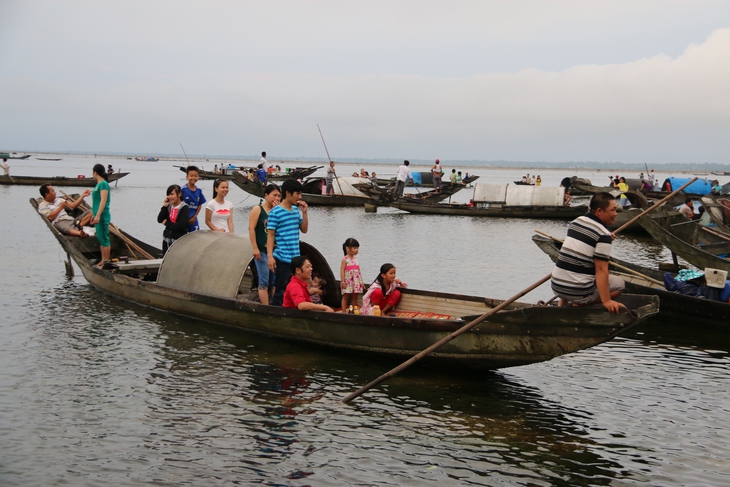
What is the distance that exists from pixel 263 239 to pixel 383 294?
186 cm

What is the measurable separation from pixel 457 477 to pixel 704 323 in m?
6.79

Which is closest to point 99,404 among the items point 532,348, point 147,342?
point 147,342

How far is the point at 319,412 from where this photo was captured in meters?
7.56

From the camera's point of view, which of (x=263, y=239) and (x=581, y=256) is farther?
(x=263, y=239)

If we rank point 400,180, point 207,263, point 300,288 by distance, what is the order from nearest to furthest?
1. point 300,288
2. point 207,263
3. point 400,180

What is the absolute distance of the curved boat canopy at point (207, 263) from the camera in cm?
1073

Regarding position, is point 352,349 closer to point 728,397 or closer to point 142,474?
point 142,474

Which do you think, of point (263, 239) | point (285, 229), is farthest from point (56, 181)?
point (285, 229)

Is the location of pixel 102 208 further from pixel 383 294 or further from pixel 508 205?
pixel 508 205

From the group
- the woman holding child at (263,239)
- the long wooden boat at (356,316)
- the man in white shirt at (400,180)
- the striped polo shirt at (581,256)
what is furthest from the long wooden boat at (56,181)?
the striped polo shirt at (581,256)

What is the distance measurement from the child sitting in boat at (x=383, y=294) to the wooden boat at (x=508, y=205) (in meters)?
23.8

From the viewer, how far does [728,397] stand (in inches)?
330

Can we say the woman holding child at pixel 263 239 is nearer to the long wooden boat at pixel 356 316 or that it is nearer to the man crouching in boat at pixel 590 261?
the long wooden boat at pixel 356 316

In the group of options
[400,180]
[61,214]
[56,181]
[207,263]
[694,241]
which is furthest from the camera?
[56,181]
